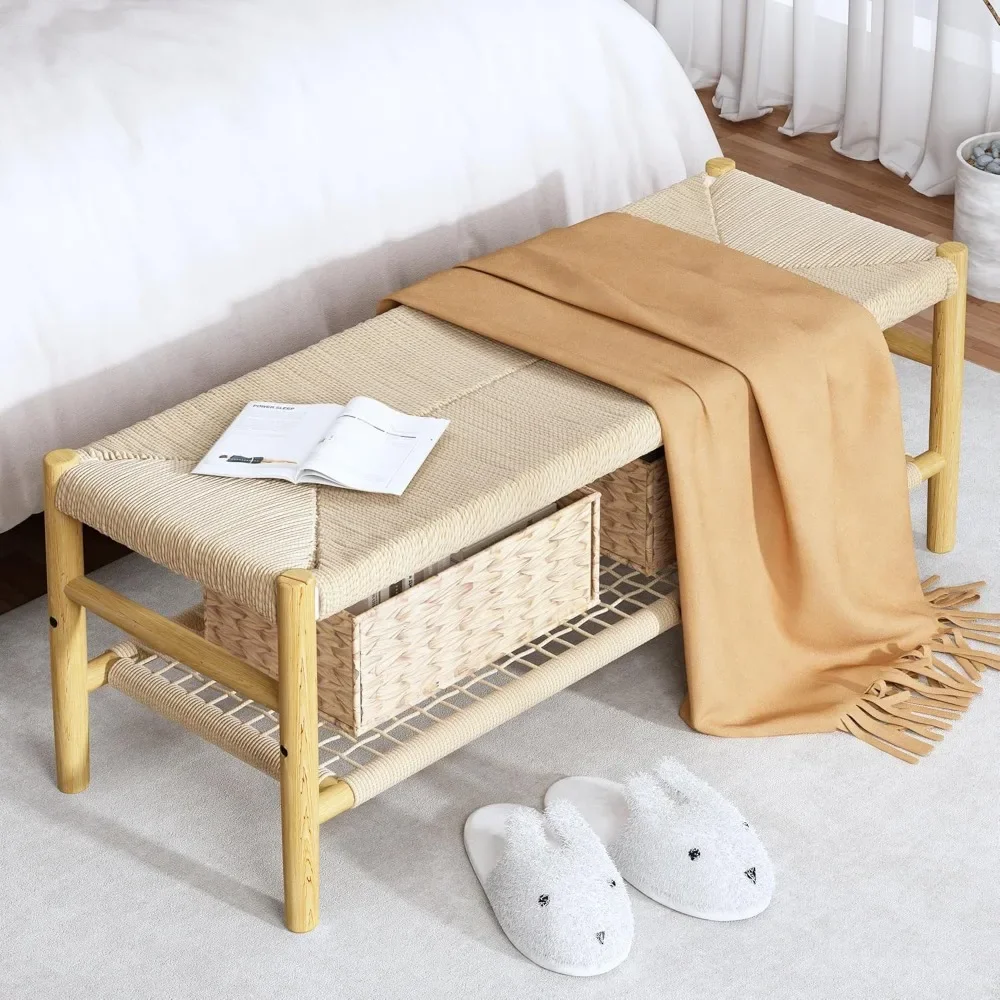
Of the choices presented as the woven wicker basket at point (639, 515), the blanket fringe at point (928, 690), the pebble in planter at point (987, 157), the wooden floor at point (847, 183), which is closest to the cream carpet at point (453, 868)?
the blanket fringe at point (928, 690)

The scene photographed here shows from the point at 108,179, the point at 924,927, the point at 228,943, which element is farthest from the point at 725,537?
the point at 108,179

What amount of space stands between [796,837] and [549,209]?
1.16 meters

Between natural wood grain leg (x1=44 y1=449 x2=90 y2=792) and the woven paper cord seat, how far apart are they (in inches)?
1.1

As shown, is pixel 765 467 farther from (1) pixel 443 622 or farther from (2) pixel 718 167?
(2) pixel 718 167

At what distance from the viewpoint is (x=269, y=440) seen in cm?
185

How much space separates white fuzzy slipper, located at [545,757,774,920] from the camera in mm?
1769

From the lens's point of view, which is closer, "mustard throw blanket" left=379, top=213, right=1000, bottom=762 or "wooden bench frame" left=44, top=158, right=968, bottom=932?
"wooden bench frame" left=44, top=158, right=968, bottom=932

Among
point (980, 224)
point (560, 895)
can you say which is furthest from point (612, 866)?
point (980, 224)

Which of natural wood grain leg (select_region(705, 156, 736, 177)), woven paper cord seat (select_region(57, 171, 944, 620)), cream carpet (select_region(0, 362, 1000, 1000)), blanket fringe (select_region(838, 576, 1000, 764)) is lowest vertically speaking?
cream carpet (select_region(0, 362, 1000, 1000))

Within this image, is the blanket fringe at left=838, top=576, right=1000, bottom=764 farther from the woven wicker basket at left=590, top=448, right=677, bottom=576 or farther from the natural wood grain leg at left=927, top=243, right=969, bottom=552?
the woven wicker basket at left=590, top=448, right=677, bottom=576

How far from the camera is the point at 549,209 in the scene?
8.69 ft

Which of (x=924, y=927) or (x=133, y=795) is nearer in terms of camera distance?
(x=924, y=927)

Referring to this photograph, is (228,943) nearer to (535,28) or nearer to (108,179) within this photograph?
(108,179)

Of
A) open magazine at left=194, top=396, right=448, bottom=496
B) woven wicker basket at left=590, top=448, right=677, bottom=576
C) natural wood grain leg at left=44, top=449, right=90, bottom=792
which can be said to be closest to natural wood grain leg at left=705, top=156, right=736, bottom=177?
woven wicker basket at left=590, top=448, right=677, bottom=576
